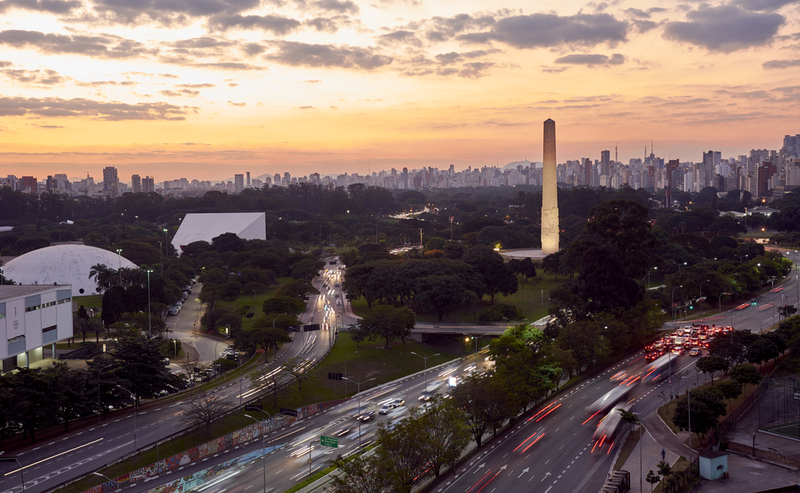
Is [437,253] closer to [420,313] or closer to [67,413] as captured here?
[420,313]

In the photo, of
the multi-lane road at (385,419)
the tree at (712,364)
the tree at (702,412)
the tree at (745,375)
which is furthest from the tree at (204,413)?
the tree at (745,375)

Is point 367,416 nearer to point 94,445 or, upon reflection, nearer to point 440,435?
point 440,435

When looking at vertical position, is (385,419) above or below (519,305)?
below

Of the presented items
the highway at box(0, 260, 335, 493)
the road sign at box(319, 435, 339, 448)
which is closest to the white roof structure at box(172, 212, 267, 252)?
the highway at box(0, 260, 335, 493)

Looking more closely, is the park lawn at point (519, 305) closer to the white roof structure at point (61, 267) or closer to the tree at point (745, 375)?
the tree at point (745, 375)

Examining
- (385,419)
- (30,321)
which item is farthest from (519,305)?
(30,321)

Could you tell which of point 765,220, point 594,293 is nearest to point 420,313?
point 594,293
